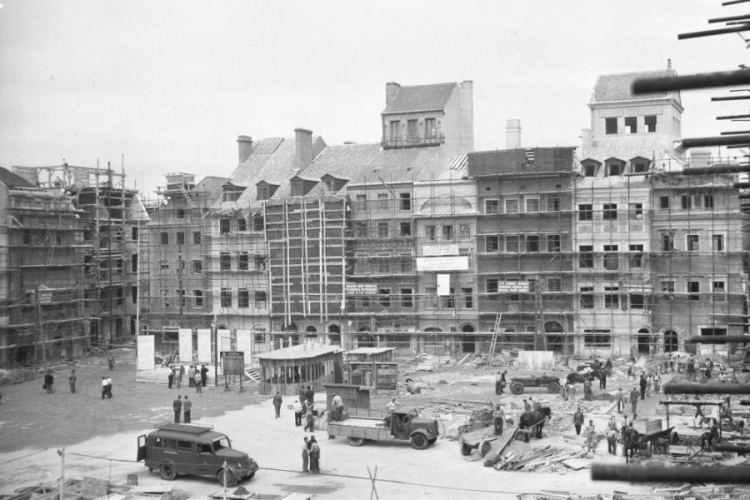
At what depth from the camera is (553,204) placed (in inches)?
2335

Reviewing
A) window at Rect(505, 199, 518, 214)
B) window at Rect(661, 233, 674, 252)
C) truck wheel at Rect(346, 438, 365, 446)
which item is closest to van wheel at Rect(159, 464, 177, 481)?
truck wheel at Rect(346, 438, 365, 446)

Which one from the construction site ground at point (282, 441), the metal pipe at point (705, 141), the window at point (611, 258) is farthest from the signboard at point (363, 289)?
the metal pipe at point (705, 141)

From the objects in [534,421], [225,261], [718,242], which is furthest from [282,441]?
[718,242]

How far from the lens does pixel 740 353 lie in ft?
176

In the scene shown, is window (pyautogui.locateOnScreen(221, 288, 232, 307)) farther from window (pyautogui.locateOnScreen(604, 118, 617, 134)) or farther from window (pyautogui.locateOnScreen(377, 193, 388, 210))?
window (pyautogui.locateOnScreen(604, 118, 617, 134))

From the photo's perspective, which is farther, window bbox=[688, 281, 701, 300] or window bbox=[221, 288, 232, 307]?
window bbox=[221, 288, 232, 307]

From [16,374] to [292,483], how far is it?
3129 cm

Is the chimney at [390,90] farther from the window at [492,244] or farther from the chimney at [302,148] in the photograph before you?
the window at [492,244]

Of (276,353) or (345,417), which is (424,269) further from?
(345,417)

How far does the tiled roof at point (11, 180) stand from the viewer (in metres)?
61.8

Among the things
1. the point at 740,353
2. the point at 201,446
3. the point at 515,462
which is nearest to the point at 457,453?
the point at 515,462

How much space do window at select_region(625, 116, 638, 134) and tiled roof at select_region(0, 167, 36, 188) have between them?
145ft

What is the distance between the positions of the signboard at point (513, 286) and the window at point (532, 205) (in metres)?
5.01

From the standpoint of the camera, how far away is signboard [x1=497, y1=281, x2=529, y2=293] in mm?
58562
